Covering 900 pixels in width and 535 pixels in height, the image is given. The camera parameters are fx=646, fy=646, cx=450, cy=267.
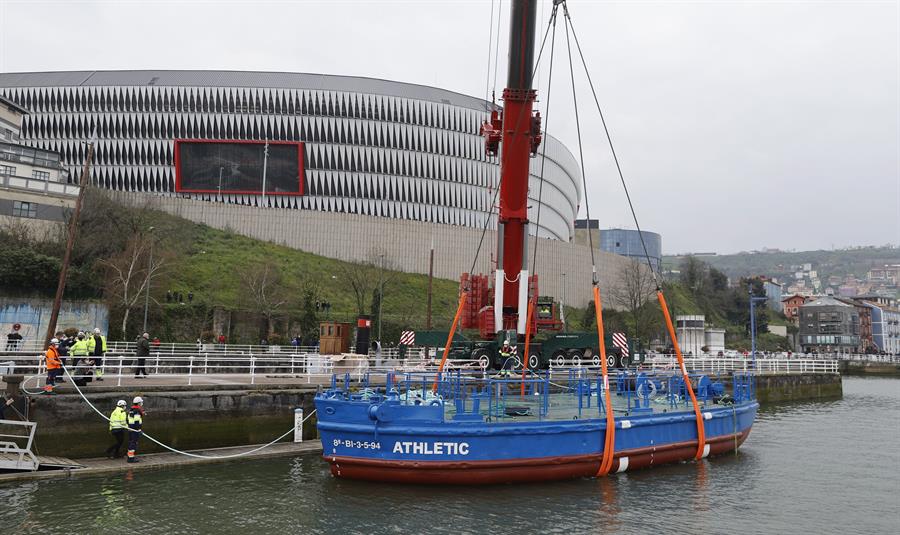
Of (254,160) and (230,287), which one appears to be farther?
(254,160)

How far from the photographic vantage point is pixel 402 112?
96.1 m

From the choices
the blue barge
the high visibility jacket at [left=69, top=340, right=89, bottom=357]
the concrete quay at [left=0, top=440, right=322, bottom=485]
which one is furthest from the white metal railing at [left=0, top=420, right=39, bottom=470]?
the blue barge

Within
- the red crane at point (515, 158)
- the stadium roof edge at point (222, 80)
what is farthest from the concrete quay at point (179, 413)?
the stadium roof edge at point (222, 80)

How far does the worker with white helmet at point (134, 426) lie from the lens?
18141 mm

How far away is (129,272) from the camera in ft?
151

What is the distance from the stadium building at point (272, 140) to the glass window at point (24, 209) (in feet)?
105

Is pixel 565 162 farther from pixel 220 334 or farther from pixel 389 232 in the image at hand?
pixel 220 334

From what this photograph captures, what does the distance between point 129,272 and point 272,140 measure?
49.0 meters

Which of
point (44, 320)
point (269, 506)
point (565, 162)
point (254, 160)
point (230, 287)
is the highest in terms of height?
point (565, 162)

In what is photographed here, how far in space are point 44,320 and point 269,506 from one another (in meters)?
35.6

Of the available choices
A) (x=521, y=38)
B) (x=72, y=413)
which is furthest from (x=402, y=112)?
(x=72, y=413)

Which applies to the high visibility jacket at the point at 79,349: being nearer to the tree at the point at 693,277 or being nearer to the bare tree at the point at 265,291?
the bare tree at the point at 265,291

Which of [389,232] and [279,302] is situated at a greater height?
[389,232]

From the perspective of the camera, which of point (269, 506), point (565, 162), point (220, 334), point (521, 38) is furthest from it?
point (565, 162)
